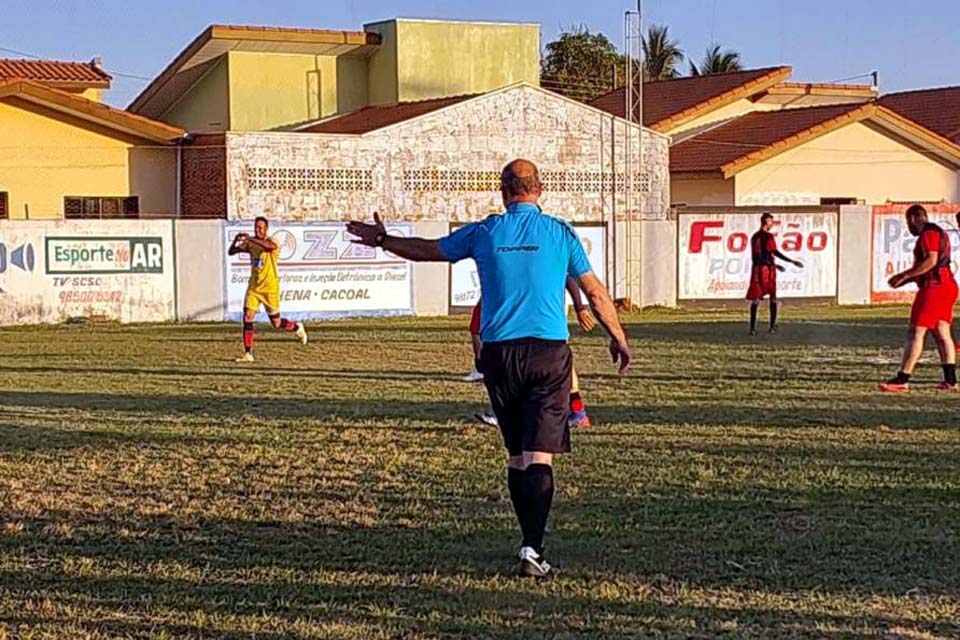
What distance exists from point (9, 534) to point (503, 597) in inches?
114

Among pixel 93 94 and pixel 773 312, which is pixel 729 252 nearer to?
pixel 773 312

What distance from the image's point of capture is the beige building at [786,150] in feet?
125

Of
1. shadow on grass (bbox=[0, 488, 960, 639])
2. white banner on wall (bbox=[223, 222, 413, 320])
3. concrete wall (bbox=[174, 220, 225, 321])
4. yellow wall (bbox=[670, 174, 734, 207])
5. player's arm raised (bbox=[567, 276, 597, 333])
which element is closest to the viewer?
shadow on grass (bbox=[0, 488, 960, 639])

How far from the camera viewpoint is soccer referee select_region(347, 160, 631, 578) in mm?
6852

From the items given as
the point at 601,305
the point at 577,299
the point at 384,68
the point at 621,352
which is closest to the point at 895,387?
the point at 577,299

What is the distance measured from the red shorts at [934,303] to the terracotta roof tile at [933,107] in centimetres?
3376

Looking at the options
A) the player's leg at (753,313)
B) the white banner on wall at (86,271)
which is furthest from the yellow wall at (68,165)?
the player's leg at (753,313)

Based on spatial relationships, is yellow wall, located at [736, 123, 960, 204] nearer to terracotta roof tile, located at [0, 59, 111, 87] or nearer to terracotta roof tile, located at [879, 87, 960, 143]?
terracotta roof tile, located at [879, 87, 960, 143]

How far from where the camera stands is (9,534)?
25.5 feet

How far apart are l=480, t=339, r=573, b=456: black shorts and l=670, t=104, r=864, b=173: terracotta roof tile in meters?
30.8

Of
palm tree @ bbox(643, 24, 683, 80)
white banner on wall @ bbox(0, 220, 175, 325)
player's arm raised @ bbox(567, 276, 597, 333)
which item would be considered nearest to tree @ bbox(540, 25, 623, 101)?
palm tree @ bbox(643, 24, 683, 80)

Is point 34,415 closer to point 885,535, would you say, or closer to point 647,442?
point 647,442

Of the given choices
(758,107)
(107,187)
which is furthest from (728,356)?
(758,107)

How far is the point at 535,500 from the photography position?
6836 millimetres
